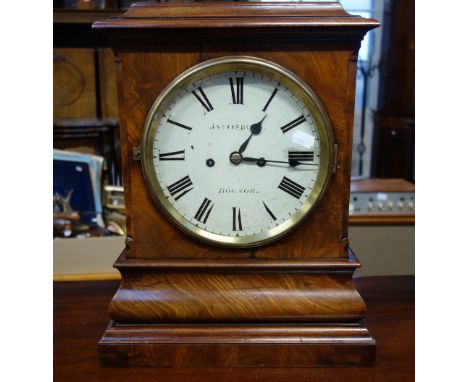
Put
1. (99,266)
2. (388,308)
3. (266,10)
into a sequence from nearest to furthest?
(266,10)
(388,308)
(99,266)

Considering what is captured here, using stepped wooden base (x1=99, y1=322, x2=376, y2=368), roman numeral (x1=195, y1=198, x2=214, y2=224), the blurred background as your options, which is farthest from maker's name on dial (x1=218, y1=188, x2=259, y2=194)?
the blurred background

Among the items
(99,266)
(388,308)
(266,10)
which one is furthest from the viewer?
(99,266)

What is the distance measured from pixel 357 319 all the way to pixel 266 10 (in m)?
0.45

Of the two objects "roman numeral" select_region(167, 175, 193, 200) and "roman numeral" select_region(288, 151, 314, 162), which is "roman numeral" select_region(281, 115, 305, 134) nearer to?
"roman numeral" select_region(288, 151, 314, 162)

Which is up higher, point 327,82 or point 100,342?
point 327,82

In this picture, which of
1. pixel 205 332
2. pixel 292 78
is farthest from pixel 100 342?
pixel 292 78

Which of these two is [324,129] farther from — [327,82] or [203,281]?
[203,281]

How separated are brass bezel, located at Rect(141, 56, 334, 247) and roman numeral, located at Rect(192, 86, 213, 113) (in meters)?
0.02

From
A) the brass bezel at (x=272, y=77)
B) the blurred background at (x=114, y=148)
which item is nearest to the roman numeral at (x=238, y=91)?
the brass bezel at (x=272, y=77)

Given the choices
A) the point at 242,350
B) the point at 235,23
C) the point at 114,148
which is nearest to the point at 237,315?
the point at 242,350

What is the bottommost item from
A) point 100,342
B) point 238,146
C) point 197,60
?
point 100,342

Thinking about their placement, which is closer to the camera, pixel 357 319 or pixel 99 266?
pixel 357 319

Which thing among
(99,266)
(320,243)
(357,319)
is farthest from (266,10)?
(99,266)

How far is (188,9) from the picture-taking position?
75cm
